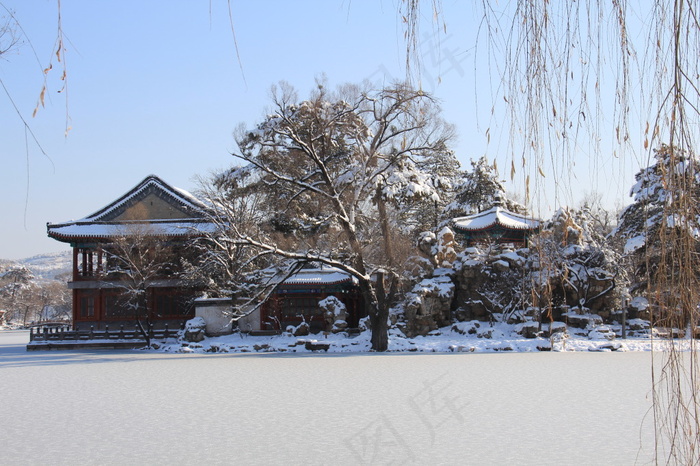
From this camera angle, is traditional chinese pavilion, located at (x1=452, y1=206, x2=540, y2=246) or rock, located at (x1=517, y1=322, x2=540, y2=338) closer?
rock, located at (x1=517, y1=322, x2=540, y2=338)

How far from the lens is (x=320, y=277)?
20.8 metres

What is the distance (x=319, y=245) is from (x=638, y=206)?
9.50 m

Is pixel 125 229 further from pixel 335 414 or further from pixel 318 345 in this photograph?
pixel 335 414

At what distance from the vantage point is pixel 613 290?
1930 centimetres

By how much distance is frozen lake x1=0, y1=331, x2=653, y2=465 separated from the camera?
561 cm

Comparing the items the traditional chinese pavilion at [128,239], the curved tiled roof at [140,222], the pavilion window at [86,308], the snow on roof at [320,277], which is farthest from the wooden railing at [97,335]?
the snow on roof at [320,277]

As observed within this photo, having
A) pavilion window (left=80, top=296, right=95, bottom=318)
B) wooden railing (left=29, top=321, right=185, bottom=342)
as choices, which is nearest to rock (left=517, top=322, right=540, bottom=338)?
wooden railing (left=29, top=321, right=185, bottom=342)

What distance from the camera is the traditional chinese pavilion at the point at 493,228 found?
72.1 ft

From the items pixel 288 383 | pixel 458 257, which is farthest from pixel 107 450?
pixel 458 257

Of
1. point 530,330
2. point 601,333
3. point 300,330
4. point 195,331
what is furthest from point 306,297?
point 601,333

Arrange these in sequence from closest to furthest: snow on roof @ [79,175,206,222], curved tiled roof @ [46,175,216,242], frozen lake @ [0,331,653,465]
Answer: frozen lake @ [0,331,653,465], curved tiled roof @ [46,175,216,242], snow on roof @ [79,175,206,222]

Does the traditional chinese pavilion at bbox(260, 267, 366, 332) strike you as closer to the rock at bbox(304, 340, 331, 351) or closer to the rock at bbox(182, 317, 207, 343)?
the rock at bbox(182, 317, 207, 343)

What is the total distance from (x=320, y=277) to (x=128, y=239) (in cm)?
643

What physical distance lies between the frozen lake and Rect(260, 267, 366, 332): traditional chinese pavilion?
7186mm
